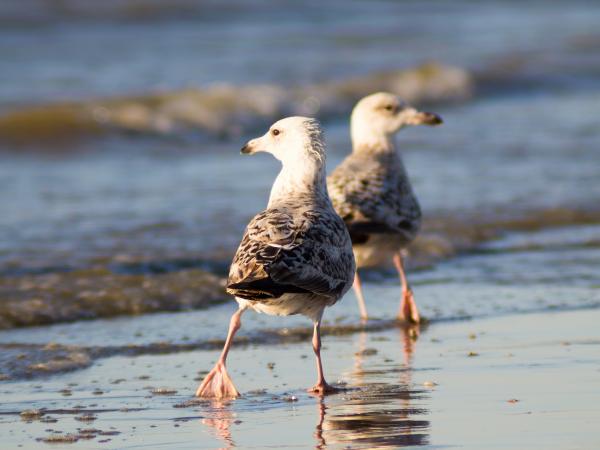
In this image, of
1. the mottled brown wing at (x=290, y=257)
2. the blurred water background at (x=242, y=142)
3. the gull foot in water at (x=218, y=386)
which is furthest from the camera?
the blurred water background at (x=242, y=142)

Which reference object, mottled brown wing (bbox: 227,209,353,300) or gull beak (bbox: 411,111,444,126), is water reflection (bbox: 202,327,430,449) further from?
gull beak (bbox: 411,111,444,126)

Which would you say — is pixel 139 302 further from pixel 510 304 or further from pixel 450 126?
pixel 450 126

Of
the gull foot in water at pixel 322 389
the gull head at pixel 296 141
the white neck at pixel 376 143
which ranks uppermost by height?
the white neck at pixel 376 143

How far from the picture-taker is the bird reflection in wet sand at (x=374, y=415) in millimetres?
4969

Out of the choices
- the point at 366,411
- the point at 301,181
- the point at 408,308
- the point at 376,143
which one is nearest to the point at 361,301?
the point at 408,308

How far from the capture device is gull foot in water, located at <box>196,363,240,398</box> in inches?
227

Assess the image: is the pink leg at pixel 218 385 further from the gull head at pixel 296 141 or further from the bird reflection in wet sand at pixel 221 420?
the gull head at pixel 296 141

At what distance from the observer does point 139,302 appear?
7.96 metres

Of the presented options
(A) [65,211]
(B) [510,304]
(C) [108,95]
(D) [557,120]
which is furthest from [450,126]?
(B) [510,304]

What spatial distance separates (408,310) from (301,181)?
1381mm

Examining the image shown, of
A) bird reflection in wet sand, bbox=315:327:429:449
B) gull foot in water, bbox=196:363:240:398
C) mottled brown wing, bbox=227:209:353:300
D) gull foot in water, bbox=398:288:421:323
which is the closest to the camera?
bird reflection in wet sand, bbox=315:327:429:449

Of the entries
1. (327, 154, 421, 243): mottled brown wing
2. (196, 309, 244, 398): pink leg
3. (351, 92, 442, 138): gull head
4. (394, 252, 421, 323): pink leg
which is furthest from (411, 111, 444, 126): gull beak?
(196, 309, 244, 398): pink leg

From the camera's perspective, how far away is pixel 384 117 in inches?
350

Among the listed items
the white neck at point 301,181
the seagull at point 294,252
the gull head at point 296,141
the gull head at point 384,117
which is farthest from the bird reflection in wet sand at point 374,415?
the gull head at point 384,117
